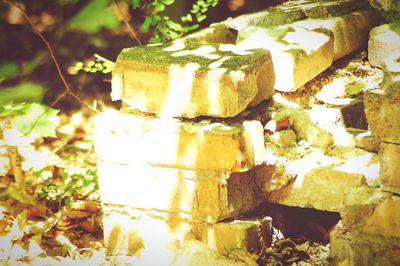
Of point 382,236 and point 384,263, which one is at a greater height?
point 382,236

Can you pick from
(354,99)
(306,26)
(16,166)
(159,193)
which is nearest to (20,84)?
(16,166)

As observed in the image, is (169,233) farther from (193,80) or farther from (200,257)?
(193,80)

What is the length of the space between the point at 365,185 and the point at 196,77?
1.08 meters

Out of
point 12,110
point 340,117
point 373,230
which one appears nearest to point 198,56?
point 340,117

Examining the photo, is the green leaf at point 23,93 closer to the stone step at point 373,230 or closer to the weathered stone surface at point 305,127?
the weathered stone surface at point 305,127

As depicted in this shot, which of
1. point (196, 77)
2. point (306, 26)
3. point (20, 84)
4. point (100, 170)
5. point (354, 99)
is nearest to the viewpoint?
point (196, 77)

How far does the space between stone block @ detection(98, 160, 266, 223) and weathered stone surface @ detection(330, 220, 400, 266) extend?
554 millimetres

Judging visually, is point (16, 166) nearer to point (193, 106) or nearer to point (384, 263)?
point (193, 106)

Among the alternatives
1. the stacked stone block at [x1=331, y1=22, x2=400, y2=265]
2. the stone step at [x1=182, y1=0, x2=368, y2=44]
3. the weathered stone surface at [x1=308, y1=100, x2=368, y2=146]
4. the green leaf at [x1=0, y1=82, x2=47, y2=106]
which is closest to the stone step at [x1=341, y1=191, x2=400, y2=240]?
the stacked stone block at [x1=331, y1=22, x2=400, y2=265]

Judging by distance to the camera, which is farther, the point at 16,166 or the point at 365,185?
the point at 16,166

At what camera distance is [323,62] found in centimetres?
298

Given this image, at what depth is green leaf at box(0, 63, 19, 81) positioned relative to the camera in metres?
4.13

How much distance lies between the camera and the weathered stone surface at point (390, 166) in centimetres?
201

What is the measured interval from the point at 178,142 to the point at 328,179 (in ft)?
2.89
